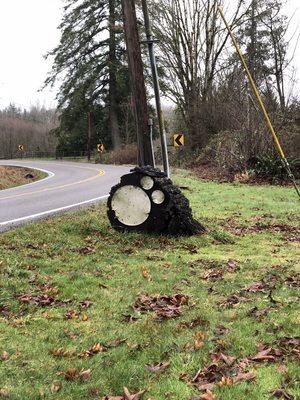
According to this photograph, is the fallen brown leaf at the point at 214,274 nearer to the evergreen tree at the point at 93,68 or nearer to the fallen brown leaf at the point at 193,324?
the fallen brown leaf at the point at 193,324

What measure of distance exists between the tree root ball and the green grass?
1.09 feet

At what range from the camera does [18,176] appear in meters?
36.7

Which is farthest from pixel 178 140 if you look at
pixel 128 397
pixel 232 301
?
pixel 128 397

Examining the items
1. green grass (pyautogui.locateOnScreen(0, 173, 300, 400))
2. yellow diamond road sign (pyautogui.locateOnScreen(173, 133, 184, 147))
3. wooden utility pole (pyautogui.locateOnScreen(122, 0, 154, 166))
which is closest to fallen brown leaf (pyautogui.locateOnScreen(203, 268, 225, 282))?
green grass (pyautogui.locateOnScreen(0, 173, 300, 400))

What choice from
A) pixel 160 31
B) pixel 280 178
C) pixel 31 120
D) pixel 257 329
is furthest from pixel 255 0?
pixel 31 120

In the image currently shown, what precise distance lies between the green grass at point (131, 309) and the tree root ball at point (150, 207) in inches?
13.1

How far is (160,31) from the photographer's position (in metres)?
36.6

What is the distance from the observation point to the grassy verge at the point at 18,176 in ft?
104

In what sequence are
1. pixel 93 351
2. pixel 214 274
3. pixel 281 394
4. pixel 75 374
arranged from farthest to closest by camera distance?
pixel 214 274
pixel 93 351
pixel 75 374
pixel 281 394

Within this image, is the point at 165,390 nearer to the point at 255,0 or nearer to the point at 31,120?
the point at 255,0

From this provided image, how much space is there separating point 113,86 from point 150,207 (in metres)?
41.4

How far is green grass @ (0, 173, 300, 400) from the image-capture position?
12.8 ft

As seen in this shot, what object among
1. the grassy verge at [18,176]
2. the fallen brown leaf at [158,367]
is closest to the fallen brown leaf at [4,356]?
the fallen brown leaf at [158,367]

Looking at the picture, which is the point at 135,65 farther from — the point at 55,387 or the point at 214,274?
the point at 55,387
